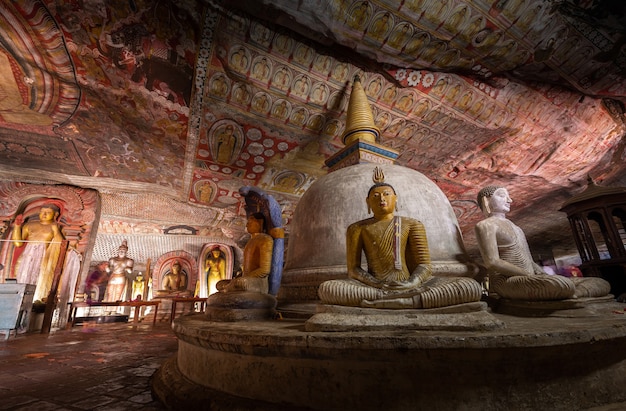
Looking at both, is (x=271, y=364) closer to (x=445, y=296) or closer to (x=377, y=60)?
(x=445, y=296)

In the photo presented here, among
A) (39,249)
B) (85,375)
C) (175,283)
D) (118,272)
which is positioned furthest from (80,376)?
(118,272)

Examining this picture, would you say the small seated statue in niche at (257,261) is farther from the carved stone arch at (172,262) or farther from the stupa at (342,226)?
the carved stone arch at (172,262)

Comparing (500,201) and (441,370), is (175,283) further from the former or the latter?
(441,370)

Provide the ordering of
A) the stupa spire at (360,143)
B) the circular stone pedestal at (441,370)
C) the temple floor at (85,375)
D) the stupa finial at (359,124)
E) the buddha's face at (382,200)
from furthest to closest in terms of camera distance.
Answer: the stupa finial at (359,124)
the stupa spire at (360,143)
the buddha's face at (382,200)
the temple floor at (85,375)
the circular stone pedestal at (441,370)

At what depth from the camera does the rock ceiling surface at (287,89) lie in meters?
4.46

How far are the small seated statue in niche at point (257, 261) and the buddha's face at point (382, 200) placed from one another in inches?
49.4

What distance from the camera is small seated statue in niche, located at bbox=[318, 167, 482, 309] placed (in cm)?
165

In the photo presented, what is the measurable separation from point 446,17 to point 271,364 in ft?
19.2

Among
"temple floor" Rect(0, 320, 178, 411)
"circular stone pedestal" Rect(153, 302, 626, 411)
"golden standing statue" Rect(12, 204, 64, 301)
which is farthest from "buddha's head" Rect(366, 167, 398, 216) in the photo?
"golden standing statue" Rect(12, 204, 64, 301)

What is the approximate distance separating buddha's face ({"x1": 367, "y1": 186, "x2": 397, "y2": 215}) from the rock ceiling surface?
12.6 ft

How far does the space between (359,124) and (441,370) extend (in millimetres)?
3853

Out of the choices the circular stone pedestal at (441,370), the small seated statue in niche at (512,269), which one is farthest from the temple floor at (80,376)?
the small seated statue in niche at (512,269)

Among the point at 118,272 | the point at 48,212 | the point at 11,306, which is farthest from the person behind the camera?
the point at 118,272

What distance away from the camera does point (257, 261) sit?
114 inches
